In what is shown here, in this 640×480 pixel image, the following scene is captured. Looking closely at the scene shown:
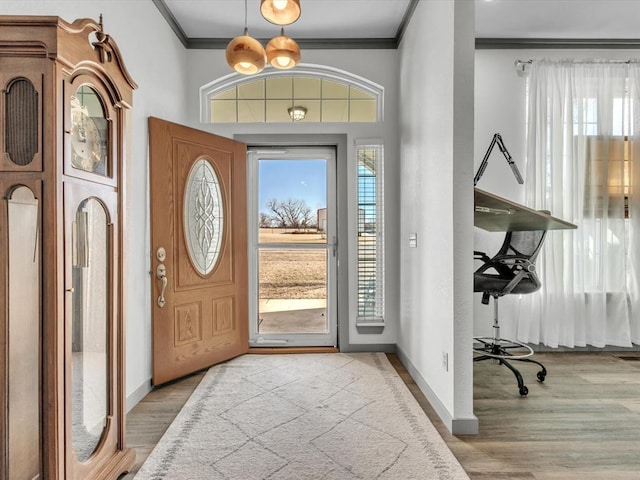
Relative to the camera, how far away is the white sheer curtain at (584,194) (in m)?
3.88

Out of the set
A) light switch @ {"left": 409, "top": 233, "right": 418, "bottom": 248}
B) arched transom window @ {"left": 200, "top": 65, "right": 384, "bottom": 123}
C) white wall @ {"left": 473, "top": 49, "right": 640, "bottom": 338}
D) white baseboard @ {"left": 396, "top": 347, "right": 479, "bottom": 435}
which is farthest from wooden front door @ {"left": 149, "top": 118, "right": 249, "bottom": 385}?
white wall @ {"left": 473, "top": 49, "right": 640, "bottom": 338}

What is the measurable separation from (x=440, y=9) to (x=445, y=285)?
178 centimetres

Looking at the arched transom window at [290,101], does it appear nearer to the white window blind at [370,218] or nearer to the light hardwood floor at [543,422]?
the white window blind at [370,218]

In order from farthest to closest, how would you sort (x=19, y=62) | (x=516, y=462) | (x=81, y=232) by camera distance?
(x=516, y=462) → (x=81, y=232) → (x=19, y=62)

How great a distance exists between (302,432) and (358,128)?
277 cm

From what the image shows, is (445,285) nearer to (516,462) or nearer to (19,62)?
(516,462)

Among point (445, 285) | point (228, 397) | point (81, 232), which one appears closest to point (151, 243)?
point (228, 397)

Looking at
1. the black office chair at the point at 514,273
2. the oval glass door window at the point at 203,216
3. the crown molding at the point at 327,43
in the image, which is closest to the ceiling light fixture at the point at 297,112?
the crown molding at the point at 327,43

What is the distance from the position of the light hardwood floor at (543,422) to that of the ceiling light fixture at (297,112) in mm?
2535

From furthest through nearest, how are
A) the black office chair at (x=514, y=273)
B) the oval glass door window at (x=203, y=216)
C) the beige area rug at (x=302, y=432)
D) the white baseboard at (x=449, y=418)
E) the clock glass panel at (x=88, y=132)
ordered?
the oval glass door window at (x=203, y=216)
the black office chair at (x=514, y=273)
the white baseboard at (x=449, y=418)
the beige area rug at (x=302, y=432)
the clock glass panel at (x=88, y=132)

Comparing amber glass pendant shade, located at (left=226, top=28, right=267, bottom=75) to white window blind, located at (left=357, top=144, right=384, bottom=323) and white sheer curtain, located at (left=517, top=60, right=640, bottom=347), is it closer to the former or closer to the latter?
white window blind, located at (left=357, top=144, right=384, bottom=323)

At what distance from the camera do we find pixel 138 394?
2.90m

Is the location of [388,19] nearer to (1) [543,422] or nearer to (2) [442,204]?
(2) [442,204]

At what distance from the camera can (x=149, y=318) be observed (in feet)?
10.5
